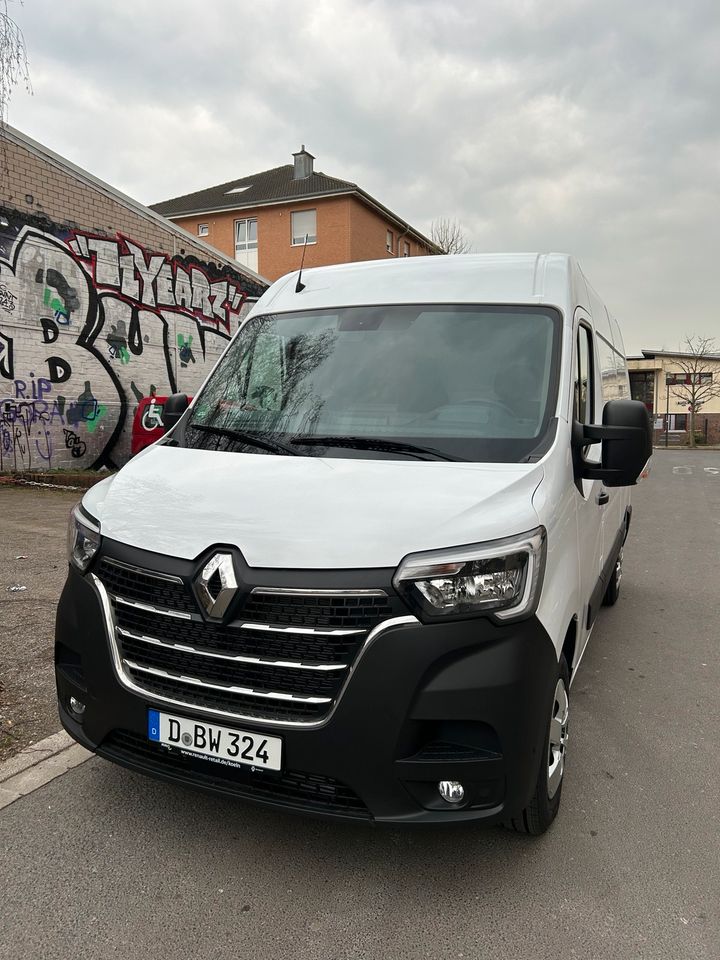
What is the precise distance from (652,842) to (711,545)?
723 cm

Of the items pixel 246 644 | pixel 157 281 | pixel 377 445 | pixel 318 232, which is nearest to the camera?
pixel 246 644

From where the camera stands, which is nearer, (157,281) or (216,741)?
(216,741)

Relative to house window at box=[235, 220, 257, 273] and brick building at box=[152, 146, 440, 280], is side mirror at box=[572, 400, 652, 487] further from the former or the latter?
house window at box=[235, 220, 257, 273]

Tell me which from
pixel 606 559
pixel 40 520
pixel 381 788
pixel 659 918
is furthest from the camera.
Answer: pixel 40 520

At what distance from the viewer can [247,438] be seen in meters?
3.16

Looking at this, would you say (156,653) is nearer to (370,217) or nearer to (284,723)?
(284,723)

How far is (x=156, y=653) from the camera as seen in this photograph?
2484mm

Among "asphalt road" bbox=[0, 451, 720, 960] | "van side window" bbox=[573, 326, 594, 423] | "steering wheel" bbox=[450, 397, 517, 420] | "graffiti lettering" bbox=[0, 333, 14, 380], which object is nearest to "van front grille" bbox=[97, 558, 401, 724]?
"asphalt road" bbox=[0, 451, 720, 960]

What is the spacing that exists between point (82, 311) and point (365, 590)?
44.1 feet

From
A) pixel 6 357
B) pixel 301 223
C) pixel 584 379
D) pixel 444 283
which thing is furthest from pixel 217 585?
pixel 301 223

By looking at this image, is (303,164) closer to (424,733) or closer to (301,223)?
(301,223)

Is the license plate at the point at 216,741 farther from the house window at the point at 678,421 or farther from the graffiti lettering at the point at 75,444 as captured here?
the house window at the point at 678,421

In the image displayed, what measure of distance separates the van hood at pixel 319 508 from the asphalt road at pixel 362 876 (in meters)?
0.98

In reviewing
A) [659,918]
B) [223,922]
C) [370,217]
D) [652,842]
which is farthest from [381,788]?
[370,217]
